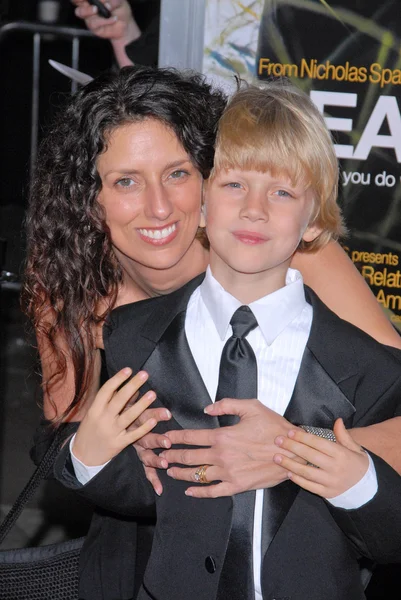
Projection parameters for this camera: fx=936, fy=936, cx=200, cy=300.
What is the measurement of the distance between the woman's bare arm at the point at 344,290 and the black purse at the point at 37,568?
0.74 metres

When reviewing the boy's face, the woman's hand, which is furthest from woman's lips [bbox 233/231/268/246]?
the woman's hand

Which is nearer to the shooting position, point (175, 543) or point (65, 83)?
point (175, 543)

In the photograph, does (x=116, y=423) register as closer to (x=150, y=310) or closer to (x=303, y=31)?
(x=150, y=310)

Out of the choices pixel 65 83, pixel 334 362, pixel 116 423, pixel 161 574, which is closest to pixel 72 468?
pixel 116 423

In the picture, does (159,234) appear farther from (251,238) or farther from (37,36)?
(37,36)

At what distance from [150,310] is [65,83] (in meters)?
1.73

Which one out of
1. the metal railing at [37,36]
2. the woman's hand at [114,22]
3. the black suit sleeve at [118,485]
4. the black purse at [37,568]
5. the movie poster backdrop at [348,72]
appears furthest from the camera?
the metal railing at [37,36]

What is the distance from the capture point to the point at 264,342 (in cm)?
176

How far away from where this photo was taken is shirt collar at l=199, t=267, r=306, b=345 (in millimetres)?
1746

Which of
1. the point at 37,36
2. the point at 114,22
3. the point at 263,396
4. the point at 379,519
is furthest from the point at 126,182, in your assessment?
the point at 37,36

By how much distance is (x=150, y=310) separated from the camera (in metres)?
1.87

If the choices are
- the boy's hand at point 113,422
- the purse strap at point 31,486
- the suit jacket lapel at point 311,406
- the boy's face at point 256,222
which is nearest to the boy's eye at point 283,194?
the boy's face at point 256,222

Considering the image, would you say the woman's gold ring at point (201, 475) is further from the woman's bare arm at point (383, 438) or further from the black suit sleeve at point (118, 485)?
the woman's bare arm at point (383, 438)

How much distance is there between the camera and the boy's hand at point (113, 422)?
1.69 meters
